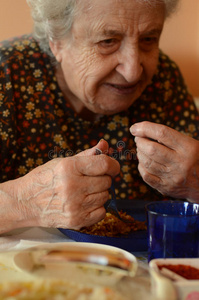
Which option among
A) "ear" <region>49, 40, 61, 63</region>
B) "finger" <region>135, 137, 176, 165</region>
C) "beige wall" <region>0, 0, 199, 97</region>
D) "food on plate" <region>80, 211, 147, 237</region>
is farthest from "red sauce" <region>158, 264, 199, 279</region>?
"beige wall" <region>0, 0, 199, 97</region>

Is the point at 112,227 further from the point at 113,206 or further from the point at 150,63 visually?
the point at 150,63

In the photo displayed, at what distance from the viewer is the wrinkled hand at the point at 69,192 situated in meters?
1.02

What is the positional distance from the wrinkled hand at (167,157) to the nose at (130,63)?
252 millimetres

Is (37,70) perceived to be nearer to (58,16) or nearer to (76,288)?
(58,16)

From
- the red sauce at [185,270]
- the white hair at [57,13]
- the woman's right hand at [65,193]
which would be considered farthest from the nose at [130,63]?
the red sauce at [185,270]

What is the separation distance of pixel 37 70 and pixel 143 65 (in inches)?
18.3

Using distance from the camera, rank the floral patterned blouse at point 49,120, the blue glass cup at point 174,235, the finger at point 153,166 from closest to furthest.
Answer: the blue glass cup at point 174,235 < the finger at point 153,166 < the floral patterned blouse at point 49,120

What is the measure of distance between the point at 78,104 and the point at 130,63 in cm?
39

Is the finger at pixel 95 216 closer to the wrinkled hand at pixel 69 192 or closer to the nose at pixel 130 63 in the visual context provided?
the wrinkled hand at pixel 69 192

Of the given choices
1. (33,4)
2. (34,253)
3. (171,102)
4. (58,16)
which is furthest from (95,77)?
(34,253)

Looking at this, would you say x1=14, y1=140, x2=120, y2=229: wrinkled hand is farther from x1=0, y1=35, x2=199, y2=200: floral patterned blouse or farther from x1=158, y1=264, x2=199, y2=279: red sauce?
x1=0, y1=35, x2=199, y2=200: floral patterned blouse

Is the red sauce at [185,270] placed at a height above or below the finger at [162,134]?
below

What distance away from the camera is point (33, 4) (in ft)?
5.10

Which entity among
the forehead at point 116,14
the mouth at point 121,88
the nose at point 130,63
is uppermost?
the forehead at point 116,14
